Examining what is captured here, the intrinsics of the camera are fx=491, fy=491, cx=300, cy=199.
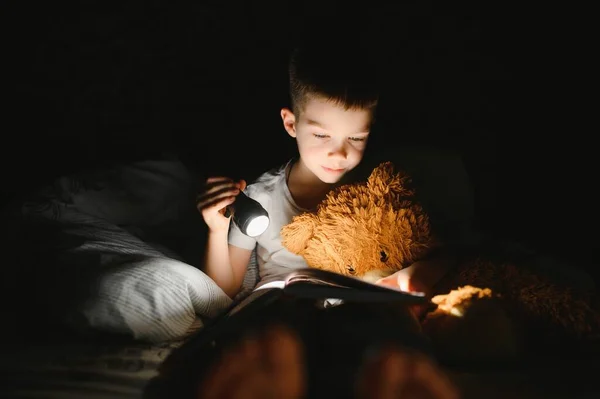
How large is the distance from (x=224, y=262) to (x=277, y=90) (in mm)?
608

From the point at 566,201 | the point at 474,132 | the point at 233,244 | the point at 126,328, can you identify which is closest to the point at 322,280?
the point at 126,328

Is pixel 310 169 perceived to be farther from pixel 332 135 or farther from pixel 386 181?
pixel 386 181

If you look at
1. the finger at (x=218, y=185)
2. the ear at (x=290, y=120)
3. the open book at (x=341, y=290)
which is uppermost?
the ear at (x=290, y=120)

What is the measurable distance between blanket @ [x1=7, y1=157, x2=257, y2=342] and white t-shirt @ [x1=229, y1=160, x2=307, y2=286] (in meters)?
0.10

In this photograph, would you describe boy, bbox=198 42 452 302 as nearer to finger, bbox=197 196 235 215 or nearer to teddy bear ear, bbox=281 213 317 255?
finger, bbox=197 196 235 215

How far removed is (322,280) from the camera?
2.75 ft

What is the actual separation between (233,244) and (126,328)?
1.39 feet

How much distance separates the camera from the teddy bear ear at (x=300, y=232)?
102 centimetres

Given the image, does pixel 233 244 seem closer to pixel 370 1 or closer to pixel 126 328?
pixel 126 328

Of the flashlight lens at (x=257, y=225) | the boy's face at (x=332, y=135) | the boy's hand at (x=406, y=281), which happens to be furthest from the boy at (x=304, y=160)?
the boy's hand at (x=406, y=281)

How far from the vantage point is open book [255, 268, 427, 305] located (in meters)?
0.78

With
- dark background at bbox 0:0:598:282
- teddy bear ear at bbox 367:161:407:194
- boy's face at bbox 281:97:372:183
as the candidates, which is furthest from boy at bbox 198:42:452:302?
dark background at bbox 0:0:598:282

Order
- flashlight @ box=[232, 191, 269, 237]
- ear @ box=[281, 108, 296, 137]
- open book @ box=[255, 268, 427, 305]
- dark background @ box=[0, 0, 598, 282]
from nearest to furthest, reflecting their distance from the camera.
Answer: open book @ box=[255, 268, 427, 305] < flashlight @ box=[232, 191, 269, 237] < ear @ box=[281, 108, 296, 137] < dark background @ box=[0, 0, 598, 282]

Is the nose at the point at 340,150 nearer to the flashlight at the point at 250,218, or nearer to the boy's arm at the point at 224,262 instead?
the flashlight at the point at 250,218
